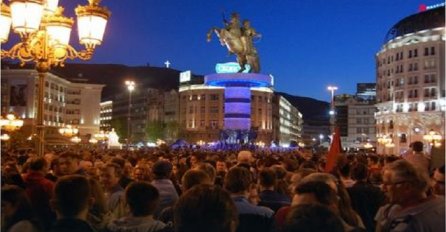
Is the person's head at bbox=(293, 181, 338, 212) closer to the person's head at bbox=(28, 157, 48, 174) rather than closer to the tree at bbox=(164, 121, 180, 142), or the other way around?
the person's head at bbox=(28, 157, 48, 174)

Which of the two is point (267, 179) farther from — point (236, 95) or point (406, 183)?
point (236, 95)

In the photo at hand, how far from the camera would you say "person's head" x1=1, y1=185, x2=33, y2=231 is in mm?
4766

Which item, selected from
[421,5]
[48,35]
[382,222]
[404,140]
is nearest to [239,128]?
[404,140]

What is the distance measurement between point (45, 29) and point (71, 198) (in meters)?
7.07

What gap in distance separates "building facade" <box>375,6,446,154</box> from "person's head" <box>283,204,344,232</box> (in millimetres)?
101831

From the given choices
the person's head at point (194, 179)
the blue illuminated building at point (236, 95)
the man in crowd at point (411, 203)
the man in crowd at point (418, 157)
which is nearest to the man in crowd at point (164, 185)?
the person's head at point (194, 179)

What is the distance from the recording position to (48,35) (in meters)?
10.9

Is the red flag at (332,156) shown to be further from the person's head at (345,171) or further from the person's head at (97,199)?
the person's head at (97,199)

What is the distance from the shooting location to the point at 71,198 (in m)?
4.67

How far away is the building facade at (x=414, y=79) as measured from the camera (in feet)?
343

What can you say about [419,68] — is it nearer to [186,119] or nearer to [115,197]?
[186,119]

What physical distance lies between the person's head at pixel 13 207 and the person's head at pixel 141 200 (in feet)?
2.83

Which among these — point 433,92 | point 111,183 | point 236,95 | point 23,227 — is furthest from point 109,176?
point 433,92

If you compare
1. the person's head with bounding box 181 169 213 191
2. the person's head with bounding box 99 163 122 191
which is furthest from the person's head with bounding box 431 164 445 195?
the person's head with bounding box 99 163 122 191
